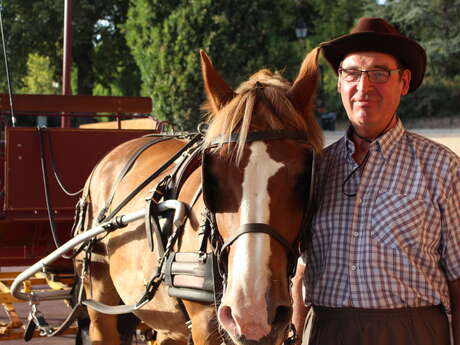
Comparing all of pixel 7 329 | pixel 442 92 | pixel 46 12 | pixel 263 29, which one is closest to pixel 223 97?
pixel 7 329

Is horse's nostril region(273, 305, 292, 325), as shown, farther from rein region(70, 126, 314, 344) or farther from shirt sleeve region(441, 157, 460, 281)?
shirt sleeve region(441, 157, 460, 281)

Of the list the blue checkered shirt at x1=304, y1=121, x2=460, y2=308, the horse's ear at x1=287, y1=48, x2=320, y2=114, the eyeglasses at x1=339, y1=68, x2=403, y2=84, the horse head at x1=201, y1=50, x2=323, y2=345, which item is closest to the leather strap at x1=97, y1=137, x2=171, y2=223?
the horse head at x1=201, y1=50, x2=323, y2=345

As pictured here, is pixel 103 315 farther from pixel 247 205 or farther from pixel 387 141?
pixel 387 141

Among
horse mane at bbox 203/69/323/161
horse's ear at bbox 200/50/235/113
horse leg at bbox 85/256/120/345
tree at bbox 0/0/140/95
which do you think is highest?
tree at bbox 0/0/140/95

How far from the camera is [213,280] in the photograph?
2746 mm

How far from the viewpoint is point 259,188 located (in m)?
2.32

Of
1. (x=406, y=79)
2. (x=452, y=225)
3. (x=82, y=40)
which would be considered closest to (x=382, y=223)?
(x=452, y=225)

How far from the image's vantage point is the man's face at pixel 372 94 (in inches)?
93.5

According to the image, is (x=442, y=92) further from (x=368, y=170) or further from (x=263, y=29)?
(x=368, y=170)

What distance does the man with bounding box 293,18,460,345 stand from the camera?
2262 mm

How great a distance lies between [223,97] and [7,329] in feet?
9.95

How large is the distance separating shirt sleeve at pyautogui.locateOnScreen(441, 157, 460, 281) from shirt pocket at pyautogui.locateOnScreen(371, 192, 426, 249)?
0.08 meters

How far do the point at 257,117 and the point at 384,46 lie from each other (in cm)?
51

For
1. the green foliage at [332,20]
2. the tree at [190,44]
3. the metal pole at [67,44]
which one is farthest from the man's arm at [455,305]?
the green foliage at [332,20]
